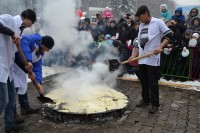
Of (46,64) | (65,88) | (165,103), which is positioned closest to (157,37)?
(165,103)

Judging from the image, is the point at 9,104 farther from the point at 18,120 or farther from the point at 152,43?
the point at 152,43

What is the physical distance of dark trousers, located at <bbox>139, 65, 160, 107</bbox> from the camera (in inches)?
222

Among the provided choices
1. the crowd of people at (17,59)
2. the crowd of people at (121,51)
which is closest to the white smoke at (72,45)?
the crowd of people at (121,51)

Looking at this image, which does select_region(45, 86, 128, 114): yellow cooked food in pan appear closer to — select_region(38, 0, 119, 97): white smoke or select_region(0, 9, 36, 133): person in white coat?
select_region(38, 0, 119, 97): white smoke

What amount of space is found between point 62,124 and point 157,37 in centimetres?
281

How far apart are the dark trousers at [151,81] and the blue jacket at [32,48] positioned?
7.77ft

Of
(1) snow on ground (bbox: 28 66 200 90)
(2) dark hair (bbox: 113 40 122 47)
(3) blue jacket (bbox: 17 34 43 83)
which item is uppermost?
(3) blue jacket (bbox: 17 34 43 83)

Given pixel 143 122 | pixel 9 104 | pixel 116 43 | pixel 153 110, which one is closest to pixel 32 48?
pixel 9 104

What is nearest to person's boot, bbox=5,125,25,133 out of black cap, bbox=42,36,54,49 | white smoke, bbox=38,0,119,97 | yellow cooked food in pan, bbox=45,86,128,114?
yellow cooked food in pan, bbox=45,86,128,114

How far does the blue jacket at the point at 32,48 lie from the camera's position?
4.75 metres

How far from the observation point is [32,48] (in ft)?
16.5

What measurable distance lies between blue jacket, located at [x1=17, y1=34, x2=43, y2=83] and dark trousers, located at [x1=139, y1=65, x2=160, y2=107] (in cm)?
237

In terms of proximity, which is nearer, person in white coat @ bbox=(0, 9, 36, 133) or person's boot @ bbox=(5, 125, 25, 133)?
person in white coat @ bbox=(0, 9, 36, 133)

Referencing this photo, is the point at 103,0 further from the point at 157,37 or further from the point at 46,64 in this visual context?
the point at 157,37
